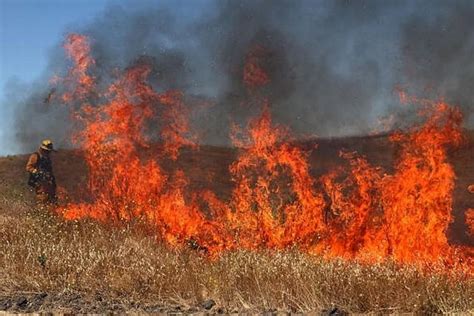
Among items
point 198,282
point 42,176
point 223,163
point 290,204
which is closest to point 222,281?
point 198,282

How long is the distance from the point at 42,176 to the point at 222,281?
8.65 m

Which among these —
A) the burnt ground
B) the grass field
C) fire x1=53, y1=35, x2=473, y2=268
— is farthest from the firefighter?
the burnt ground

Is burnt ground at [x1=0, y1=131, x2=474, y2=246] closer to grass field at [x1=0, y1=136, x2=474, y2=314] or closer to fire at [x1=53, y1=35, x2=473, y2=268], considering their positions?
fire at [x1=53, y1=35, x2=473, y2=268]

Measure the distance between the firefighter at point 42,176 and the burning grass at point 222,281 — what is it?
210 inches

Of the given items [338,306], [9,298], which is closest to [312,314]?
[338,306]

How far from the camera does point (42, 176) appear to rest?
44.8 ft

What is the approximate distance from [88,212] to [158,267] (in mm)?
4327

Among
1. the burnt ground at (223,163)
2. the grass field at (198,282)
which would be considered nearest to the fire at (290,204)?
the grass field at (198,282)

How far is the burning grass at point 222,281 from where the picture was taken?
5961 millimetres

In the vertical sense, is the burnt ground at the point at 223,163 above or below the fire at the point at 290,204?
above

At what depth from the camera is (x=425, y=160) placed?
1000 cm

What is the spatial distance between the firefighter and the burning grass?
17.5 feet

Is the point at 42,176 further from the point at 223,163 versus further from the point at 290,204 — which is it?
the point at 223,163

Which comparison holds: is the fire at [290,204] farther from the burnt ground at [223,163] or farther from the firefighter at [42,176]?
the burnt ground at [223,163]
